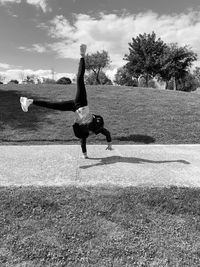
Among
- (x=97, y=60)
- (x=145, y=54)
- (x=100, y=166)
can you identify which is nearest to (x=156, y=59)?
(x=145, y=54)

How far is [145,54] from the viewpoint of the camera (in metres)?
31.3

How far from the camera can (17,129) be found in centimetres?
772

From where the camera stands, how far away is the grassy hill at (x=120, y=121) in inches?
275

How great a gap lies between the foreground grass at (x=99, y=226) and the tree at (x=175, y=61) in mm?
29146

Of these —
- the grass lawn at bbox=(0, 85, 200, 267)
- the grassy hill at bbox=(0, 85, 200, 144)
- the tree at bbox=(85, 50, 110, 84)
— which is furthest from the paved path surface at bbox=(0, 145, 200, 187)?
the tree at bbox=(85, 50, 110, 84)

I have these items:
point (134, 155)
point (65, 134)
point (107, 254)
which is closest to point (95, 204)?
point (107, 254)

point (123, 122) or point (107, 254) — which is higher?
point (123, 122)

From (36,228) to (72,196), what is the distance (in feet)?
2.35

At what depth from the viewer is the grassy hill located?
23.0 feet

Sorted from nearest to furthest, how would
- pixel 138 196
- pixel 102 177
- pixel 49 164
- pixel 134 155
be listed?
1. pixel 138 196
2. pixel 102 177
3. pixel 49 164
4. pixel 134 155

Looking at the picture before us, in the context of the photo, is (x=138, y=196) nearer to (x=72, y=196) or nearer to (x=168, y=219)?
(x=168, y=219)

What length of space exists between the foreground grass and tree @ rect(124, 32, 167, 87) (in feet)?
97.5

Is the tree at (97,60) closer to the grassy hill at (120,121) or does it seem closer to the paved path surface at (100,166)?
the grassy hill at (120,121)

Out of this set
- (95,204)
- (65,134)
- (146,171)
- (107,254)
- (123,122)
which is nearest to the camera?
(107,254)
